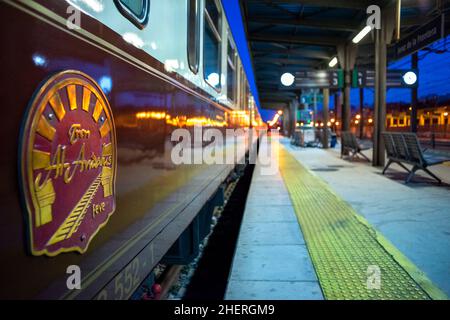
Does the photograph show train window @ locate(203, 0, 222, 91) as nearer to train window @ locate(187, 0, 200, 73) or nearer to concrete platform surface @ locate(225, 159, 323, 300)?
train window @ locate(187, 0, 200, 73)

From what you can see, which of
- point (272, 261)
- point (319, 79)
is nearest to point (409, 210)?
point (272, 261)

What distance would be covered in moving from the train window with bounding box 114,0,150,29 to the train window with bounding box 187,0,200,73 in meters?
1.11

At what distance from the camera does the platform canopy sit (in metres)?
12.7

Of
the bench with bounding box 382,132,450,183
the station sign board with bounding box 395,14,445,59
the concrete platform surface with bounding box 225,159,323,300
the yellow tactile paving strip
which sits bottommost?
the concrete platform surface with bounding box 225,159,323,300

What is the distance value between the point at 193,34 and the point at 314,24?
13.1 m

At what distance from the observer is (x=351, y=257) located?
146 inches

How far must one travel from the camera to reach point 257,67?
2927 centimetres

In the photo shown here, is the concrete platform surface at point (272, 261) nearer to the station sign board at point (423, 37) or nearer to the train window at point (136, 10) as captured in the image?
the train window at point (136, 10)

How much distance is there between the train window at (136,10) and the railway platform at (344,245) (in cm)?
196

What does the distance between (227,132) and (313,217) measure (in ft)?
7.40

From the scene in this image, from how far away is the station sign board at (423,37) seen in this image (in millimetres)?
7855

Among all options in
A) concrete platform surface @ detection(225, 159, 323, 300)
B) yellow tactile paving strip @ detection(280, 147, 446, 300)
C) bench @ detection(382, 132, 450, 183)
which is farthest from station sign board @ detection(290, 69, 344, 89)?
concrete platform surface @ detection(225, 159, 323, 300)

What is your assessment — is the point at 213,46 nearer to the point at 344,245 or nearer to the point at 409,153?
the point at 344,245

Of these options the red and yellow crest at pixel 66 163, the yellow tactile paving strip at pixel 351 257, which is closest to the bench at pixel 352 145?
the yellow tactile paving strip at pixel 351 257
